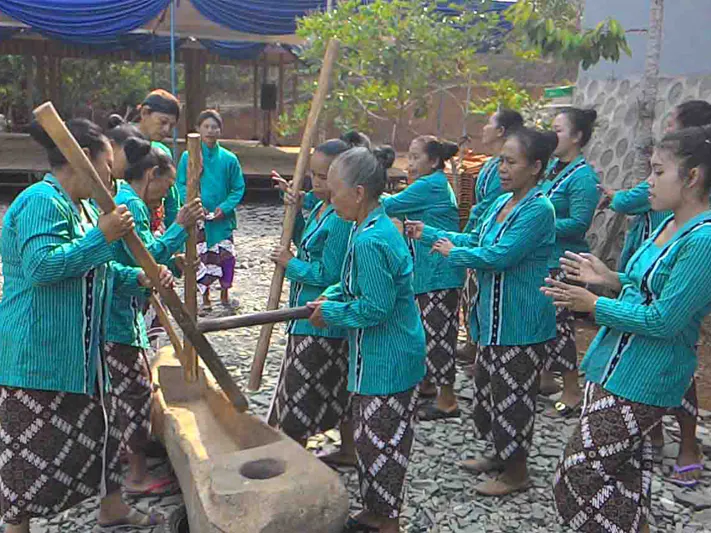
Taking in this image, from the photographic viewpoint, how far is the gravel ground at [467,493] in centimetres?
320

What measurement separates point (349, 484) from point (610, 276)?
1.66 metres

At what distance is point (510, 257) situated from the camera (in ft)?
10.3

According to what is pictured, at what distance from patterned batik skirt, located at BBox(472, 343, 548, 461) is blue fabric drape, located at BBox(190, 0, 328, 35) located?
8.19 meters

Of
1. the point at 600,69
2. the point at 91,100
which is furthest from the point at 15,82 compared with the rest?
the point at 600,69

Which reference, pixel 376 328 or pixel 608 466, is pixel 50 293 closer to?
pixel 376 328

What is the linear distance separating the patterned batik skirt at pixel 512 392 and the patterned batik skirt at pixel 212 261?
3.17 m

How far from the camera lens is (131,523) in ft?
9.94

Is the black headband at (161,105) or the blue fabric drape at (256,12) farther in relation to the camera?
the blue fabric drape at (256,12)

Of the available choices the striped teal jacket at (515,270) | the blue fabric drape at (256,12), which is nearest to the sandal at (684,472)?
the striped teal jacket at (515,270)

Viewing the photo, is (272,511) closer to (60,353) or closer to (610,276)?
(60,353)

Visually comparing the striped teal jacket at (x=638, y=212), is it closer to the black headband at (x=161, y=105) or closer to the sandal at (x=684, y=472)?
the sandal at (x=684, y=472)

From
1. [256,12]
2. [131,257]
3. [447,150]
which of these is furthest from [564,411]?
[256,12]

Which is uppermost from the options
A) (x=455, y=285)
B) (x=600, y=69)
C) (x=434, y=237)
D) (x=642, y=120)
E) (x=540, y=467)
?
(x=600, y=69)

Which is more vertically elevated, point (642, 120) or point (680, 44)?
point (680, 44)
